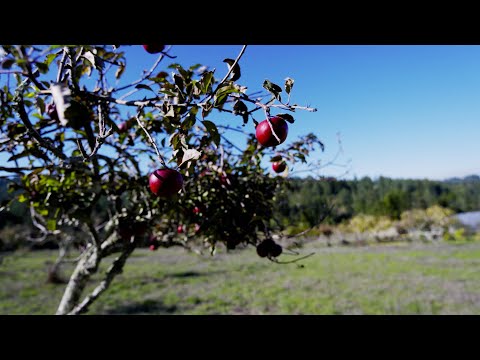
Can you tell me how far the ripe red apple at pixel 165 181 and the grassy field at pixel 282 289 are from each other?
8609mm

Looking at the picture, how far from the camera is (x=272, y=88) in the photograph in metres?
0.94

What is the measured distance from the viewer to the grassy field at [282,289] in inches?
376

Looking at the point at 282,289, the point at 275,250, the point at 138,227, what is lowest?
the point at 282,289

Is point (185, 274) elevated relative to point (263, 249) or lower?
lower

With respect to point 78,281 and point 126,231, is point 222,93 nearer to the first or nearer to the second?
point 126,231

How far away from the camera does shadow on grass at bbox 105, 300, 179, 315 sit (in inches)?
377

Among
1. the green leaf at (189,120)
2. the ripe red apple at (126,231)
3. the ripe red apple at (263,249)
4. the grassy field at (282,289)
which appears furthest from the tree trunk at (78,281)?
the grassy field at (282,289)

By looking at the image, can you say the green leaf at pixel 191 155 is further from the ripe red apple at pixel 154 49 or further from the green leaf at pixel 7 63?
the ripe red apple at pixel 154 49

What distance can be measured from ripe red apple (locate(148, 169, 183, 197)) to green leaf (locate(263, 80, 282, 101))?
0.40 meters

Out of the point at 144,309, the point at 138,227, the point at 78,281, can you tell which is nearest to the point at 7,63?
the point at 138,227

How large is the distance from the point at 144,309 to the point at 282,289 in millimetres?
4826

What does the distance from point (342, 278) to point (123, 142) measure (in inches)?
531
